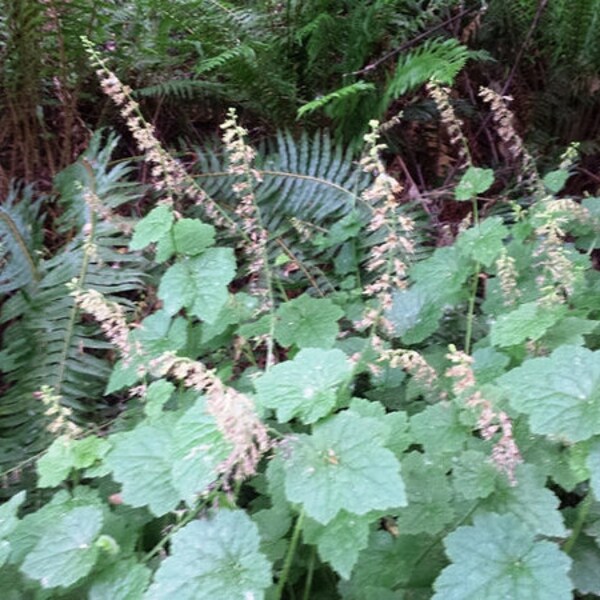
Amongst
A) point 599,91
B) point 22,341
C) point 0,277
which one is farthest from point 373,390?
point 599,91

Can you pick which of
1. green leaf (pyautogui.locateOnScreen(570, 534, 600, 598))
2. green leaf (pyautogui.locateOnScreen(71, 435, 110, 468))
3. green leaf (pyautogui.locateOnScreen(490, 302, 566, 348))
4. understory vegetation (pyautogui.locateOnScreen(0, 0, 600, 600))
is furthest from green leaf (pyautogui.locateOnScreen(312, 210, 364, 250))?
green leaf (pyautogui.locateOnScreen(570, 534, 600, 598))

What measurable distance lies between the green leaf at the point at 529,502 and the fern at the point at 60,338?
0.97 meters

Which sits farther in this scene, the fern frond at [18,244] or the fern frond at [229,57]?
the fern frond at [229,57]

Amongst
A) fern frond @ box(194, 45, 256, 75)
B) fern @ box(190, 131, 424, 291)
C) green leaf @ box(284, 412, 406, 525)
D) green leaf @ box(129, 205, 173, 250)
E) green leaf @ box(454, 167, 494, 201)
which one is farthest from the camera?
fern frond @ box(194, 45, 256, 75)

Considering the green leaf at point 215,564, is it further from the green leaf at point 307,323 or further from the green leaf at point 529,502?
the green leaf at point 307,323

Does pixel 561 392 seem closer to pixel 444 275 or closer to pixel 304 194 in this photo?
pixel 444 275

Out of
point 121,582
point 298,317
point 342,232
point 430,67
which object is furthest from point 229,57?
point 121,582

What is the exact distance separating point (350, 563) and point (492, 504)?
25cm

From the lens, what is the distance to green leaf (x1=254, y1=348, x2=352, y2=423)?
92 centimetres

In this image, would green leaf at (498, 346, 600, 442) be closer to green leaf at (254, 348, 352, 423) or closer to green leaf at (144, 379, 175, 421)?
green leaf at (254, 348, 352, 423)

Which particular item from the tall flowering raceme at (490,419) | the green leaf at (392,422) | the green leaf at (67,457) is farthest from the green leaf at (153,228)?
the tall flowering raceme at (490,419)

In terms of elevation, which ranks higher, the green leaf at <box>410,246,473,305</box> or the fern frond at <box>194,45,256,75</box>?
the fern frond at <box>194,45,256,75</box>

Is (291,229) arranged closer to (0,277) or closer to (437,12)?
(0,277)

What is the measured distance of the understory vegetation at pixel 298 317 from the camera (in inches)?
35.3
